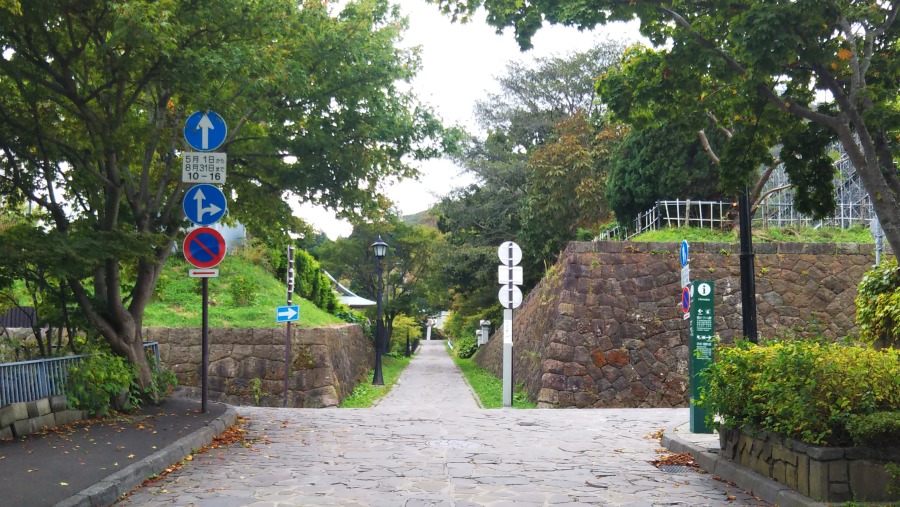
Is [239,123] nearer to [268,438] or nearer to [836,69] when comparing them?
[268,438]

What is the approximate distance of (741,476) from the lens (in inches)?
289

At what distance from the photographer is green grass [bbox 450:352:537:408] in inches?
745

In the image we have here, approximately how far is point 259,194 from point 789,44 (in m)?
9.41

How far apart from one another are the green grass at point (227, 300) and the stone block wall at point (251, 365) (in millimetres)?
460

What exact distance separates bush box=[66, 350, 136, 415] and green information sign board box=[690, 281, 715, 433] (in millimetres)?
7629

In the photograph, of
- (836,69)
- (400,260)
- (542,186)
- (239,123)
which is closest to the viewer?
(836,69)

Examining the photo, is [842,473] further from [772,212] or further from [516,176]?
[516,176]

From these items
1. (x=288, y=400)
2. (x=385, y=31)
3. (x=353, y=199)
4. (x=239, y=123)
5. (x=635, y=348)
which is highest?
(x=385, y=31)

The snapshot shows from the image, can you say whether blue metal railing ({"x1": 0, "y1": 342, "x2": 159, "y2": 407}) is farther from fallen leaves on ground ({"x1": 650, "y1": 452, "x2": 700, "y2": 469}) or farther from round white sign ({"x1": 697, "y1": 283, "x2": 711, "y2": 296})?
round white sign ({"x1": 697, "y1": 283, "x2": 711, "y2": 296})

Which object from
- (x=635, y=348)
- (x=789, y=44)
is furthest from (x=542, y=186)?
(x=789, y=44)

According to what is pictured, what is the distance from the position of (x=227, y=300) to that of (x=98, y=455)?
14827mm

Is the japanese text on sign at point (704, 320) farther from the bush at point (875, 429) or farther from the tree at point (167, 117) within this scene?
the tree at point (167, 117)

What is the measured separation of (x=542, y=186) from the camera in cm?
2991

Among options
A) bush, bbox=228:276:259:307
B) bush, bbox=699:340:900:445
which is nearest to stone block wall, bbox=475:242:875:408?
bush, bbox=228:276:259:307
